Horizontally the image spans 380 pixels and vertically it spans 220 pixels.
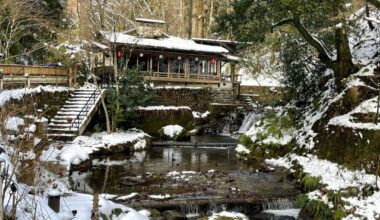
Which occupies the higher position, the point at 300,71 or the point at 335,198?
the point at 300,71

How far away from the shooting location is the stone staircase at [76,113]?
64.7 feet

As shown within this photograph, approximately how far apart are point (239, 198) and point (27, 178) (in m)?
6.57

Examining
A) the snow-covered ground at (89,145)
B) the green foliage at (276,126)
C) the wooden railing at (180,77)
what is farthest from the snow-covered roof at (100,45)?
the green foliage at (276,126)

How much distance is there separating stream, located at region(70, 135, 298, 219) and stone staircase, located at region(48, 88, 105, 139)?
2.51 meters

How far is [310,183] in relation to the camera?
44.0 ft

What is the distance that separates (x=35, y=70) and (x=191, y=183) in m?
12.2

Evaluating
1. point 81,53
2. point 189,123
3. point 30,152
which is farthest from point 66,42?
point 30,152

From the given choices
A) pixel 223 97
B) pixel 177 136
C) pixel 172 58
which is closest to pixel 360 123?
pixel 177 136

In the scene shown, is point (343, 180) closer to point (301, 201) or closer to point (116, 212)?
point (301, 201)

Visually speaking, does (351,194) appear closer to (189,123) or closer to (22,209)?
(22,209)

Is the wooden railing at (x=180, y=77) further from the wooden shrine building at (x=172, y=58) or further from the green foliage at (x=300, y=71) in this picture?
the green foliage at (x=300, y=71)

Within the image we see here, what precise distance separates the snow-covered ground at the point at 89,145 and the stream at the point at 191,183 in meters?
0.60

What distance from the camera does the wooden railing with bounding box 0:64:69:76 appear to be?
1947 centimetres

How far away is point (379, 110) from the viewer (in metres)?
13.7
